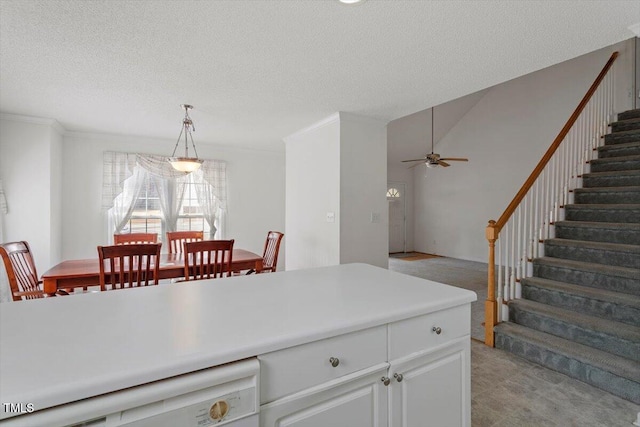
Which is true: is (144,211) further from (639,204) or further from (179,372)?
(639,204)

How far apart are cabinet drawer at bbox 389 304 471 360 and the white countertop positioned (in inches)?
1.8

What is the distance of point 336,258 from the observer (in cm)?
347

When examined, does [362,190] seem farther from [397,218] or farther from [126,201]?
[397,218]

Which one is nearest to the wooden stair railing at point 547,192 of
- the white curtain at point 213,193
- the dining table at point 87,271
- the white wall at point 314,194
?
the white wall at point 314,194

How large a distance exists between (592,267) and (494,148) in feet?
14.7

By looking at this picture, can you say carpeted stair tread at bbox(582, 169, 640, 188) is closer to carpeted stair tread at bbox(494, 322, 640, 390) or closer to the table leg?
carpeted stair tread at bbox(494, 322, 640, 390)

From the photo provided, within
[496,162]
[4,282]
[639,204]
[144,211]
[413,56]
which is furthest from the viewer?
[496,162]

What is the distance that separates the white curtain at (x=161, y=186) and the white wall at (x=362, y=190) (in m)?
2.59

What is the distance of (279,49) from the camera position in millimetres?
2080

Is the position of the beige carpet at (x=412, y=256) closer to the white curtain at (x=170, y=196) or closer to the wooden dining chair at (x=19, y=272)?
the white curtain at (x=170, y=196)

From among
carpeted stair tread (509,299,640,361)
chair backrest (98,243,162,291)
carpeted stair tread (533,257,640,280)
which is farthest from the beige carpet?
chair backrest (98,243,162,291)

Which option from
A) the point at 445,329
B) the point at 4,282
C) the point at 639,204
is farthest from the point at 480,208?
the point at 4,282

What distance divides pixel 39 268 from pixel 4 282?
32 cm

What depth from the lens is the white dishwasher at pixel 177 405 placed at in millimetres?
606
